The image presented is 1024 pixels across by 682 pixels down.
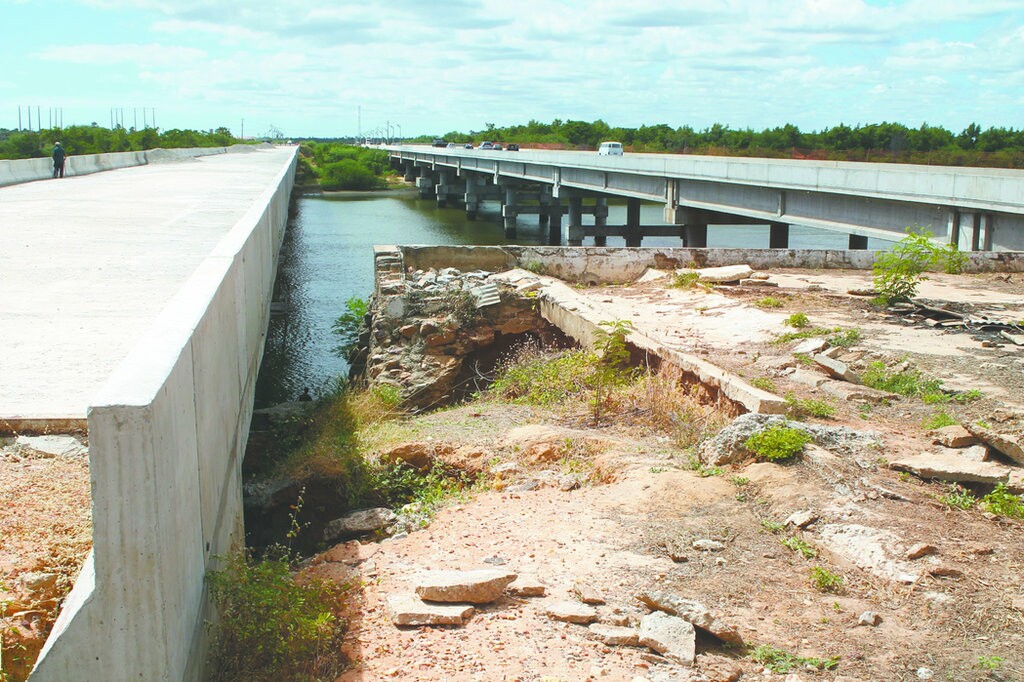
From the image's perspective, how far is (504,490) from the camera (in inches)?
289

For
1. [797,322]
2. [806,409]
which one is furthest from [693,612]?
[797,322]

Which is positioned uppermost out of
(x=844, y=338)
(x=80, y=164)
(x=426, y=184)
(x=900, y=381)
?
(x=80, y=164)

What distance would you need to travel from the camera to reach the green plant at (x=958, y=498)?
624 centimetres

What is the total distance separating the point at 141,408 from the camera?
10.9ft

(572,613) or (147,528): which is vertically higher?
(147,528)

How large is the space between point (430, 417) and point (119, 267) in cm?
371

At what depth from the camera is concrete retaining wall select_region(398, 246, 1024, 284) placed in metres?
15.9

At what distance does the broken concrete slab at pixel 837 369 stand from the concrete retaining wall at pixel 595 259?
6.48m

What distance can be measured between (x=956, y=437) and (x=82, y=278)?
8086 millimetres

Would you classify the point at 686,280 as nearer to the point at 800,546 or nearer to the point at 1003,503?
the point at 1003,503

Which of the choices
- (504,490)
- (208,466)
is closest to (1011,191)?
(504,490)

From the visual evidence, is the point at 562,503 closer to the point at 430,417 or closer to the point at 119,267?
the point at 430,417

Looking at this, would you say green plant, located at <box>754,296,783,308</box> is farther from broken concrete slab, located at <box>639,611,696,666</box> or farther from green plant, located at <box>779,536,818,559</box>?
broken concrete slab, located at <box>639,611,696,666</box>

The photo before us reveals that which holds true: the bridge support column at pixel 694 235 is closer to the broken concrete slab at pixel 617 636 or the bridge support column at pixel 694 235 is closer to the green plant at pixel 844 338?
the green plant at pixel 844 338
